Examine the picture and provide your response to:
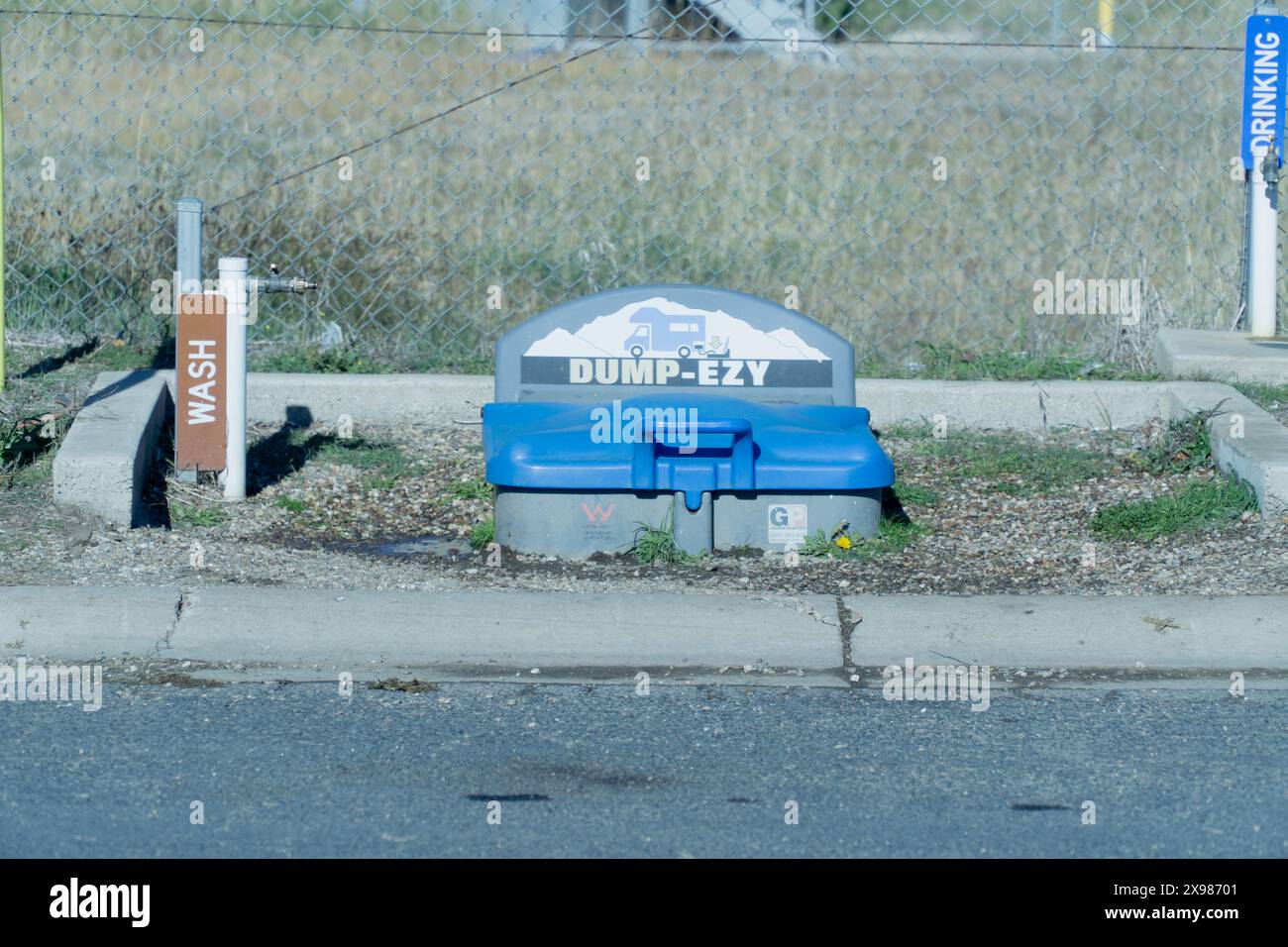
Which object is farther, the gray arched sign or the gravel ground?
the gray arched sign

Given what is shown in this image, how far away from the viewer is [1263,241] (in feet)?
25.3

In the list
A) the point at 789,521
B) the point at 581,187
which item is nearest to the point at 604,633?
the point at 789,521

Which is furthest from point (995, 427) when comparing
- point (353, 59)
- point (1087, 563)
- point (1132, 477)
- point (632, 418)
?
point (353, 59)

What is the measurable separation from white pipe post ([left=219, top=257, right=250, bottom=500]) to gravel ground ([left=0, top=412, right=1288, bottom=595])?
20 cm

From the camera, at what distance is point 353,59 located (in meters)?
12.3

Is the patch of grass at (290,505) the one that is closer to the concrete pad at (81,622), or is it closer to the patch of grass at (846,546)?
the concrete pad at (81,622)

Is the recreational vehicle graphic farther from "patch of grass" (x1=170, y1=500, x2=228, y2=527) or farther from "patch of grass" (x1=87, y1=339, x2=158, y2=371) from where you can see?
"patch of grass" (x1=87, y1=339, x2=158, y2=371)

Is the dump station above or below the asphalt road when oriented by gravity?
above

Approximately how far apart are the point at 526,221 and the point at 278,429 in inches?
105

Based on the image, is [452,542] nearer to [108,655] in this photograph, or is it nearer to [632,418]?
[632,418]

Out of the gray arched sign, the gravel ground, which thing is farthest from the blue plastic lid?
the gray arched sign

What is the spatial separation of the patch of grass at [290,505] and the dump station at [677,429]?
884 mm

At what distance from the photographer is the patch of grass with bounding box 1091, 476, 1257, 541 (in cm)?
572

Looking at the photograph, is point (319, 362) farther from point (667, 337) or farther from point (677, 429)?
point (677, 429)
